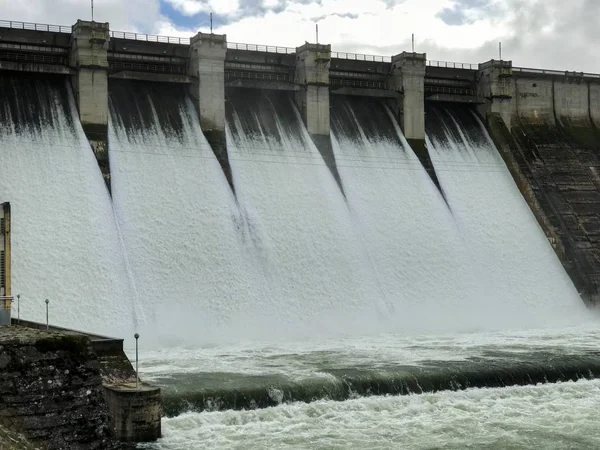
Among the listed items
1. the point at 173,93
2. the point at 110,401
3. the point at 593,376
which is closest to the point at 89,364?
the point at 110,401

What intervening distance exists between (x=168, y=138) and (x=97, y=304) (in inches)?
328

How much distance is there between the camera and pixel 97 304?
24.9m

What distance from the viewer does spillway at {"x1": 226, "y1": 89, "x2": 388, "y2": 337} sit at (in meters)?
28.5

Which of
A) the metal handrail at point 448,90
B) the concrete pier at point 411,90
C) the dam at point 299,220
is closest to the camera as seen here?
the dam at point 299,220

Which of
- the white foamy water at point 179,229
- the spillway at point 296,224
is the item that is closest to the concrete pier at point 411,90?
the spillway at point 296,224

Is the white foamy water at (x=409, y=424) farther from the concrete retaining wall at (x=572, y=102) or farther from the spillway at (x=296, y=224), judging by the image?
the concrete retaining wall at (x=572, y=102)

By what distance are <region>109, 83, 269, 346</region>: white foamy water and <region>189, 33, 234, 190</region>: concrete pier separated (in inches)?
21.5

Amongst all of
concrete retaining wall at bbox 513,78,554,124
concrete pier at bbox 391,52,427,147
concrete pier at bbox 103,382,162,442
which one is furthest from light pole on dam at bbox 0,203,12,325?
concrete retaining wall at bbox 513,78,554,124

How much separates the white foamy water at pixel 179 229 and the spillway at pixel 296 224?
Result: 894mm

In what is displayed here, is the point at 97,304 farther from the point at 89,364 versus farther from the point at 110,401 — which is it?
the point at 89,364

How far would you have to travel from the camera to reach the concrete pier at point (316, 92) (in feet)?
114

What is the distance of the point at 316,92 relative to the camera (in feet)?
115

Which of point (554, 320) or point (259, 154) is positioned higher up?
point (259, 154)

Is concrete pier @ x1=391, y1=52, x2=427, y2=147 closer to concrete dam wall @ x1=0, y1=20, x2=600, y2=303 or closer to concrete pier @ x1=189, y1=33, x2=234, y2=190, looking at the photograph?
concrete dam wall @ x1=0, y1=20, x2=600, y2=303
